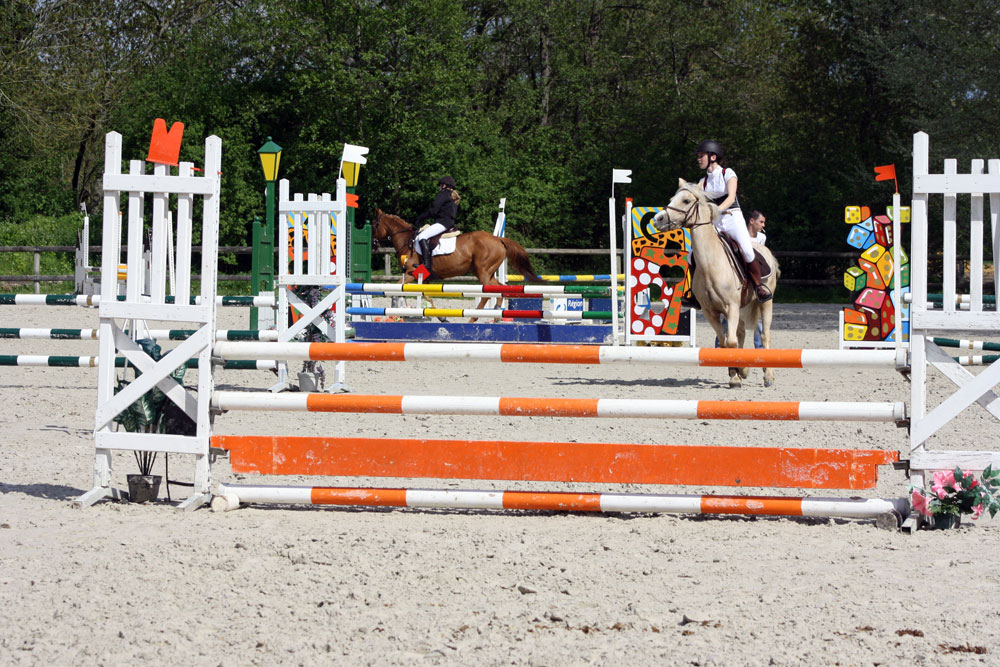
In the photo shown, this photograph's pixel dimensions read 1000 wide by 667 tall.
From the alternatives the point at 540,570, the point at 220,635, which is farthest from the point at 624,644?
the point at 220,635

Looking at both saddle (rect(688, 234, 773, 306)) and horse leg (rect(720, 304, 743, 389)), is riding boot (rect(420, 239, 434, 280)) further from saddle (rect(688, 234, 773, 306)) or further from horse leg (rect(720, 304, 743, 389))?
horse leg (rect(720, 304, 743, 389))

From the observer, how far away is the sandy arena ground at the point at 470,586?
8.98 ft

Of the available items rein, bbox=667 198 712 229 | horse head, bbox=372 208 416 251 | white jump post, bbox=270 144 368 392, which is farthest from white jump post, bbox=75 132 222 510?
horse head, bbox=372 208 416 251

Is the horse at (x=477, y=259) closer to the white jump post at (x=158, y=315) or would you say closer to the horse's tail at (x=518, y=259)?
the horse's tail at (x=518, y=259)

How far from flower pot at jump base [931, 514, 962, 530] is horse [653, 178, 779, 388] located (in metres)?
A: 4.57

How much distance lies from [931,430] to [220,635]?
8.80 ft

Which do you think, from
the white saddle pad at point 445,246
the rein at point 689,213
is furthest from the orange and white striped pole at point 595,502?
the white saddle pad at point 445,246

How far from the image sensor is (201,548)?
3605mm

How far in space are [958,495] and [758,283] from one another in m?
5.10

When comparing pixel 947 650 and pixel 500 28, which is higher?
pixel 500 28

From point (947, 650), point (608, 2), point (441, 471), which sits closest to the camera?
point (947, 650)

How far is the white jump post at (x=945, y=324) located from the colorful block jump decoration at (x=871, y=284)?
664 centimetres

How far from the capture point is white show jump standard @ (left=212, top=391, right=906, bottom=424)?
3998 millimetres

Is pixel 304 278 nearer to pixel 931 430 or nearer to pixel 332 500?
pixel 332 500
